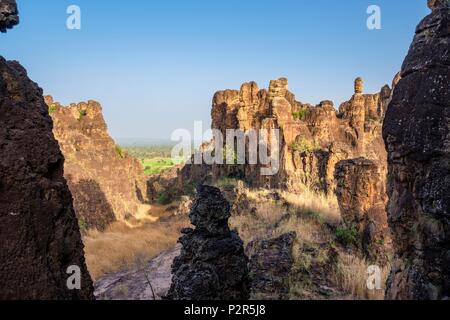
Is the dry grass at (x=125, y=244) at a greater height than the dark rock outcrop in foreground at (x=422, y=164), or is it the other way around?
the dark rock outcrop in foreground at (x=422, y=164)

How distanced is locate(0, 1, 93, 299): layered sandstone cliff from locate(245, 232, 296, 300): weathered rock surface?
15.4 ft

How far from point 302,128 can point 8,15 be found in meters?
19.5

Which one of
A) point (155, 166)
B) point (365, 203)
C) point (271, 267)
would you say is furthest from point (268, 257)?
point (155, 166)

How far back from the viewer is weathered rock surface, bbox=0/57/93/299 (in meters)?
3.34

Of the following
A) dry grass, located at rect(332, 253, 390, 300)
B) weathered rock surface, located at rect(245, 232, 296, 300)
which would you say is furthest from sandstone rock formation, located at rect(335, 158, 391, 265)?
weathered rock surface, located at rect(245, 232, 296, 300)

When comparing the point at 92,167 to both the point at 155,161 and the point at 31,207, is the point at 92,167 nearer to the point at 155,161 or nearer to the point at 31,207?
the point at 31,207

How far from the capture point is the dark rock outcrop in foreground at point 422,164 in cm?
396

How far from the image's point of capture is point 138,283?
38.4 ft

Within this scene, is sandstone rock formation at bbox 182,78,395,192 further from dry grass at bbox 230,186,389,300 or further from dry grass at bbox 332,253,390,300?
dry grass at bbox 332,253,390,300

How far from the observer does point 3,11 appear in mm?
3838

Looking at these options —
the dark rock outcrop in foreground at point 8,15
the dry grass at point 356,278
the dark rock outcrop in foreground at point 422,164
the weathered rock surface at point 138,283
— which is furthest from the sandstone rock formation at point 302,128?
the dark rock outcrop in foreground at point 8,15

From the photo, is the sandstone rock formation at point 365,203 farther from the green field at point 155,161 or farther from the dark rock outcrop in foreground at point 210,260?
the green field at point 155,161
